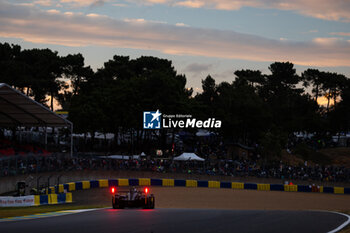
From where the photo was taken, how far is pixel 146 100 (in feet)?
228

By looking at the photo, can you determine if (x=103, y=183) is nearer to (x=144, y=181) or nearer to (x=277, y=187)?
(x=144, y=181)

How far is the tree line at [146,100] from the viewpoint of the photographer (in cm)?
7075

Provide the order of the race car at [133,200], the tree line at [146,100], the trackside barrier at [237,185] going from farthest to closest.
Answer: the tree line at [146,100], the trackside barrier at [237,185], the race car at [133,200]

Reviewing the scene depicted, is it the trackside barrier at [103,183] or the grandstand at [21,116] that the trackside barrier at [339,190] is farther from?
the grandstand at [21,116]

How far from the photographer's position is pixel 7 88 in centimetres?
4091

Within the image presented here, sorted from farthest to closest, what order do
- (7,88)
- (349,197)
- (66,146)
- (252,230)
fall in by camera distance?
(66,146) → (349,197) → (7,88) → (252,230)

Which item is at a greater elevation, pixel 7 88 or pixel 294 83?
pixel 294 83

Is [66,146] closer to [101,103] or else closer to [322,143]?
[101,103]

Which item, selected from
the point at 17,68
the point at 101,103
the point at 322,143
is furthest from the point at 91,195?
the point at 322,143

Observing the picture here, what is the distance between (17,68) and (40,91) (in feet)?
19.0

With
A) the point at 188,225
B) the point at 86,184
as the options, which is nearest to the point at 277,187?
the point at 86,184

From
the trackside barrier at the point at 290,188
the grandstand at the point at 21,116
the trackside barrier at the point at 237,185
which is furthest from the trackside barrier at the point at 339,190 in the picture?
the grandstand at the point at 21,116

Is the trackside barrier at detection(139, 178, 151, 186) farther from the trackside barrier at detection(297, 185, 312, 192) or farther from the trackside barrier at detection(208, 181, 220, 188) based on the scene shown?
the trackside barrier at detection(297, 185, 312, 192)

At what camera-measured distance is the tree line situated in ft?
232
